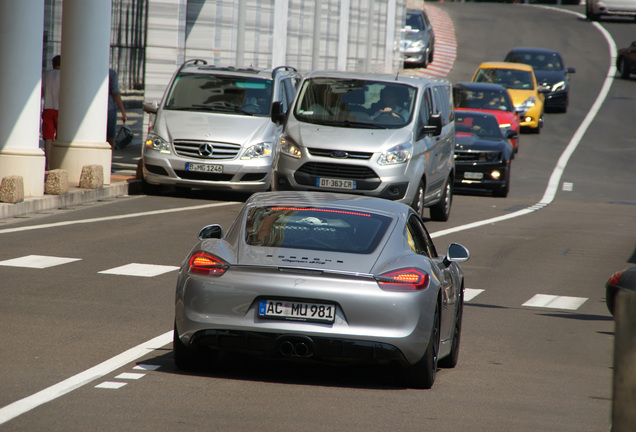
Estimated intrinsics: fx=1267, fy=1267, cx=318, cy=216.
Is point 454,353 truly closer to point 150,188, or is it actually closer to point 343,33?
point 150,188

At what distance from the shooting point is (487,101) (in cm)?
3139

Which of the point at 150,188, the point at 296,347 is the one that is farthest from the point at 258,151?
the point at 296,347

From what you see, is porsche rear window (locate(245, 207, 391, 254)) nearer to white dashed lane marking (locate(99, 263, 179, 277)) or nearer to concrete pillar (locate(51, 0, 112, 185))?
white dashed lane marking (locate(99, 263, 179, 277))

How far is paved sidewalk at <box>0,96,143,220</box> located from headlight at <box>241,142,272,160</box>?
7.26 ft

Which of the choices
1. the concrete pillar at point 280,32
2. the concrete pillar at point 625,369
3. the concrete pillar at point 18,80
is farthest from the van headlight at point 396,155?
the concrete pillar at point 280,32

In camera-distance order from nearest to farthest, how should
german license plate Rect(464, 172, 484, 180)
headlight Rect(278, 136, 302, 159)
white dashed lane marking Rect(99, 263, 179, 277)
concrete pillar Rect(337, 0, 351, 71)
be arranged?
white dashed lane marking Rect(99, 263, 179, 277)
headlight Rect(278, 136, 302, 159)
german license plate Rect(464, 172, 484, 180)
concrete pillar Rect(337, 0, 351, 71)

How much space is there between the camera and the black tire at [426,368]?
310 inches

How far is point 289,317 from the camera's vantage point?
301 inches

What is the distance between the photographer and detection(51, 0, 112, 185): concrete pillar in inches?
815

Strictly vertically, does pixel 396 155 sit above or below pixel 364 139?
below

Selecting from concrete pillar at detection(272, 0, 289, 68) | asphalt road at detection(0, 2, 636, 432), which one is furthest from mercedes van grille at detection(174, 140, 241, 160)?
concrete pillar at detection(272, 0, 289, 68)

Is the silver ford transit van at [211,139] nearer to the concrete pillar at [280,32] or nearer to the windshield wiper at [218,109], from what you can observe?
the windshield wiper at [218,109]

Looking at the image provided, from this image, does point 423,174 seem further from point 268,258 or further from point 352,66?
point 352,66

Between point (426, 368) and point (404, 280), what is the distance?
59cm
